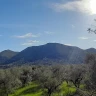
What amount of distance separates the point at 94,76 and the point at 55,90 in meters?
66.0

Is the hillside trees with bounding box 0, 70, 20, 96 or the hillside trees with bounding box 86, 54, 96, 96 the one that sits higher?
the hillside trees with bounding box 86, 54, 96, 96

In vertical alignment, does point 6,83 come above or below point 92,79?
below

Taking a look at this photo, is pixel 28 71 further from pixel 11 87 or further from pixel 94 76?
pixel 94 76

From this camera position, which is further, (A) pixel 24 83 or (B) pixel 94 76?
(A) pixel 24 83

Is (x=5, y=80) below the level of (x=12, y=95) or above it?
above

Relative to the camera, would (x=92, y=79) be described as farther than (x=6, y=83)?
No

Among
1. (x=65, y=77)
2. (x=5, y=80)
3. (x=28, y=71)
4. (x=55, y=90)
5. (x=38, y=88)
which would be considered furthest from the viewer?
(x=28, y=71)

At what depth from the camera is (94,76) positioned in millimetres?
20969

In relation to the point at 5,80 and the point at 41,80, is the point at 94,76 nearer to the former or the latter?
the point at 41,80

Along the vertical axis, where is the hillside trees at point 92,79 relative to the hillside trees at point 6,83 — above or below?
above

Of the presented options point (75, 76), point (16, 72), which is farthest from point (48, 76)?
point (16, 72)

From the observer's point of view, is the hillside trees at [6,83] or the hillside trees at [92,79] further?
the hillside trees at [6,83]

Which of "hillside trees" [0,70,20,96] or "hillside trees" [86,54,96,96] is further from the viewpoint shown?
"hillside trees" [0,70,20,96]

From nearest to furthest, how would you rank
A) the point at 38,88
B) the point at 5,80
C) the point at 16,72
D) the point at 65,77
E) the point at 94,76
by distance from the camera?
the point at 94,76 < the point at 5,80 < the point at 65,77 < the point at 38,88 < the point at 16,72
